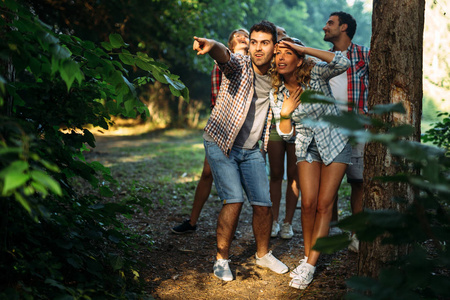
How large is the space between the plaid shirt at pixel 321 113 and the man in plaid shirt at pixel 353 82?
30.3 inches

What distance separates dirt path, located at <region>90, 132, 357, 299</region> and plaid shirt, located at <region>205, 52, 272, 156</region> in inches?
42.4

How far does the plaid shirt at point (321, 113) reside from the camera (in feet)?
11.5

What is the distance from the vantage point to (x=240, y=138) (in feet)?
12.4

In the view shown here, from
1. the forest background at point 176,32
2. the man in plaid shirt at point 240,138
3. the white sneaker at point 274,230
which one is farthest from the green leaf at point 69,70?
the forest background at point 176,32

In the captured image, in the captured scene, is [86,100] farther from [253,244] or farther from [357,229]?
[253,244]

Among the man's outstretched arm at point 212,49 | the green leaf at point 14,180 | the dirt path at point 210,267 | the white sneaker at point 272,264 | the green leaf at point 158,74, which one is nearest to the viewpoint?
the green leaf at point 14,180

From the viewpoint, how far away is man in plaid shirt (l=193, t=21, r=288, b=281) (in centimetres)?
365

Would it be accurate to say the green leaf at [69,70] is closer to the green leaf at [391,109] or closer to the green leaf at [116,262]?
the green leaf at [391,109]

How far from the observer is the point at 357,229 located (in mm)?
1504

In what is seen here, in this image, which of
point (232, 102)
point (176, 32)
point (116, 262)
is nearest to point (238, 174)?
point (232, 102)

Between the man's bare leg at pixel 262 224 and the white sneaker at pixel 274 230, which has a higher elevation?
the man's bare leg at pixel 262 224

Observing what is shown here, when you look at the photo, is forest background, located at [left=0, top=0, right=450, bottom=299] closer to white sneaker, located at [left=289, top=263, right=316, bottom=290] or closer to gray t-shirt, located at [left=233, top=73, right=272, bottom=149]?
gray t-shirt, located at [left=233, top=73, right=272, bottom=149]

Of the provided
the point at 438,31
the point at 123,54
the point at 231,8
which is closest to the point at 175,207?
the point at 123,54

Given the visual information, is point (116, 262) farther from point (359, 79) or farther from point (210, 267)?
point (359, 79)
